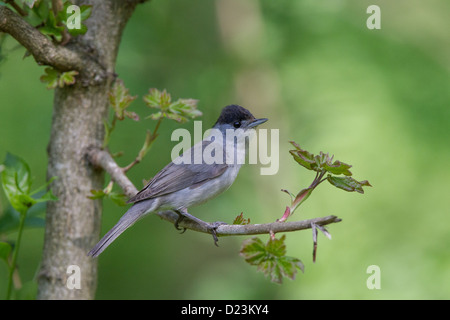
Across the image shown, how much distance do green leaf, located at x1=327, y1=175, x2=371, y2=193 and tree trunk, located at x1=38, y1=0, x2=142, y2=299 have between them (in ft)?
5.25

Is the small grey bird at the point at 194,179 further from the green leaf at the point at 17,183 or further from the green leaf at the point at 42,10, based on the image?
the green leaf at the point at 42,10

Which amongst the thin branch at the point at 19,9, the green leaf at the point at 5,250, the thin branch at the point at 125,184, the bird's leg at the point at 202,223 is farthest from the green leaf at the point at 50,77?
the bird's leg at the point at 202,223

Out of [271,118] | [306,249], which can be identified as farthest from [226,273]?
[271,118]

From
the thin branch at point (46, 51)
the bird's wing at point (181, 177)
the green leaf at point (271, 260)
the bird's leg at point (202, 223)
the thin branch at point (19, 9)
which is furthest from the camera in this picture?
the bird's wing at point (181, 177)

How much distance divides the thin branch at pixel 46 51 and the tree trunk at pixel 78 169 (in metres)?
0.02

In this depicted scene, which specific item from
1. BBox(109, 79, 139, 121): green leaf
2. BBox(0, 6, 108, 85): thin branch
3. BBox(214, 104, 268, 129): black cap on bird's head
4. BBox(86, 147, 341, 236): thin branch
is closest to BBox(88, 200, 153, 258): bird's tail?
BBox(86, 147, 341, 236): thin branch

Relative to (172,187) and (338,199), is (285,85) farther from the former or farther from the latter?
(172,187)

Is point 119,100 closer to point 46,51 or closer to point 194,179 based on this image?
point 46,51

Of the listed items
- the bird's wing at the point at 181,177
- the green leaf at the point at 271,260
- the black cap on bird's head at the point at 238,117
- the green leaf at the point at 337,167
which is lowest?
the green leaf at the point at 271,260

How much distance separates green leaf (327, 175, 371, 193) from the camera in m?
1.89

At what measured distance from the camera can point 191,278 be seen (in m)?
6.05

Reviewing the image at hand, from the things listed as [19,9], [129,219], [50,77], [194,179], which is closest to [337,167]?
[129,219]

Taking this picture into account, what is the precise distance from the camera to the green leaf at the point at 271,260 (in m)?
1.79

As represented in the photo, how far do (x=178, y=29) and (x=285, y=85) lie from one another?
1.21m
